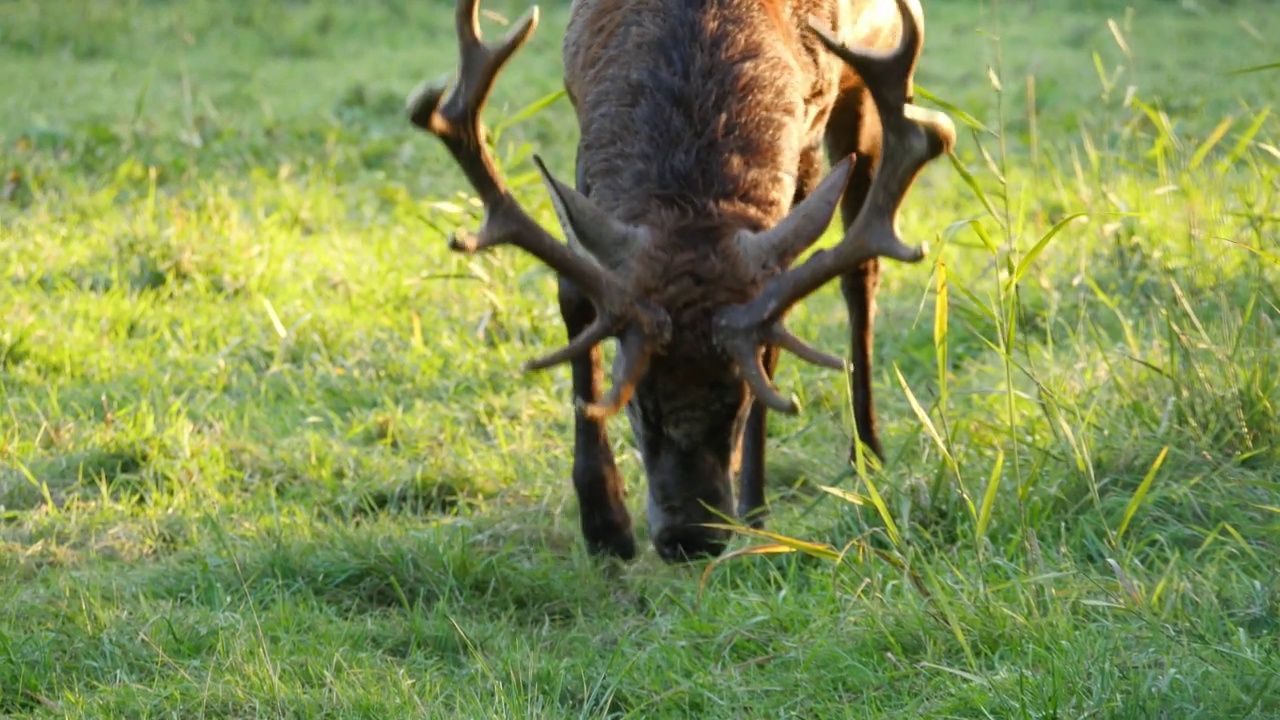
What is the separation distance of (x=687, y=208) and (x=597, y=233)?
0.78 feet

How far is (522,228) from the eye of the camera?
3.94 m

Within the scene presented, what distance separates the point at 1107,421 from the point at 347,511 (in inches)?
86.0

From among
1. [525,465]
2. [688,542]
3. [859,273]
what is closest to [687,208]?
[688,542]

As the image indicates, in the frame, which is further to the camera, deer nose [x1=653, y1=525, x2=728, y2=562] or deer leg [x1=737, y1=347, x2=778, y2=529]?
deer leg [x1=737, y1=347, x2=778, y2=529]

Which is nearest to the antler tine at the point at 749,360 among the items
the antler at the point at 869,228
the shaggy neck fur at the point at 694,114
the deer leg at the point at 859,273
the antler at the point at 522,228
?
the antler at the point at 869,228

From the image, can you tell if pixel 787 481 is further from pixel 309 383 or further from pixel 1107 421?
pixel 309 383

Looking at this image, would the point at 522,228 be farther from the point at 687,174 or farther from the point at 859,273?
the point at 859,273

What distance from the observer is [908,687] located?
3.41m

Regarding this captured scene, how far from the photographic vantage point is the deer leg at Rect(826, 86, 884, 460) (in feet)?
17.7

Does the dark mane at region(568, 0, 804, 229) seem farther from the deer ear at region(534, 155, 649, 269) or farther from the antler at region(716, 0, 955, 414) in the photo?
the antler at region(716, 0, 955, 414)

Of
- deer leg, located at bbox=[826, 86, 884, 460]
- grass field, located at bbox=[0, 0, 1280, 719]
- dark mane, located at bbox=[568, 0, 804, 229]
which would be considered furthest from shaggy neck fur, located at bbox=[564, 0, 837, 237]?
deer leg, located at bbox=[826, 86, 884, 460]

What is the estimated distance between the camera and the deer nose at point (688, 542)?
4.22 meters

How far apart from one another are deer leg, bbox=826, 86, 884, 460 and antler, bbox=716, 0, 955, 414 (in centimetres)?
138

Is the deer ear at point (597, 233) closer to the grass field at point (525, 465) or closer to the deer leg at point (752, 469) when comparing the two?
the grass field at point (525, 465)
